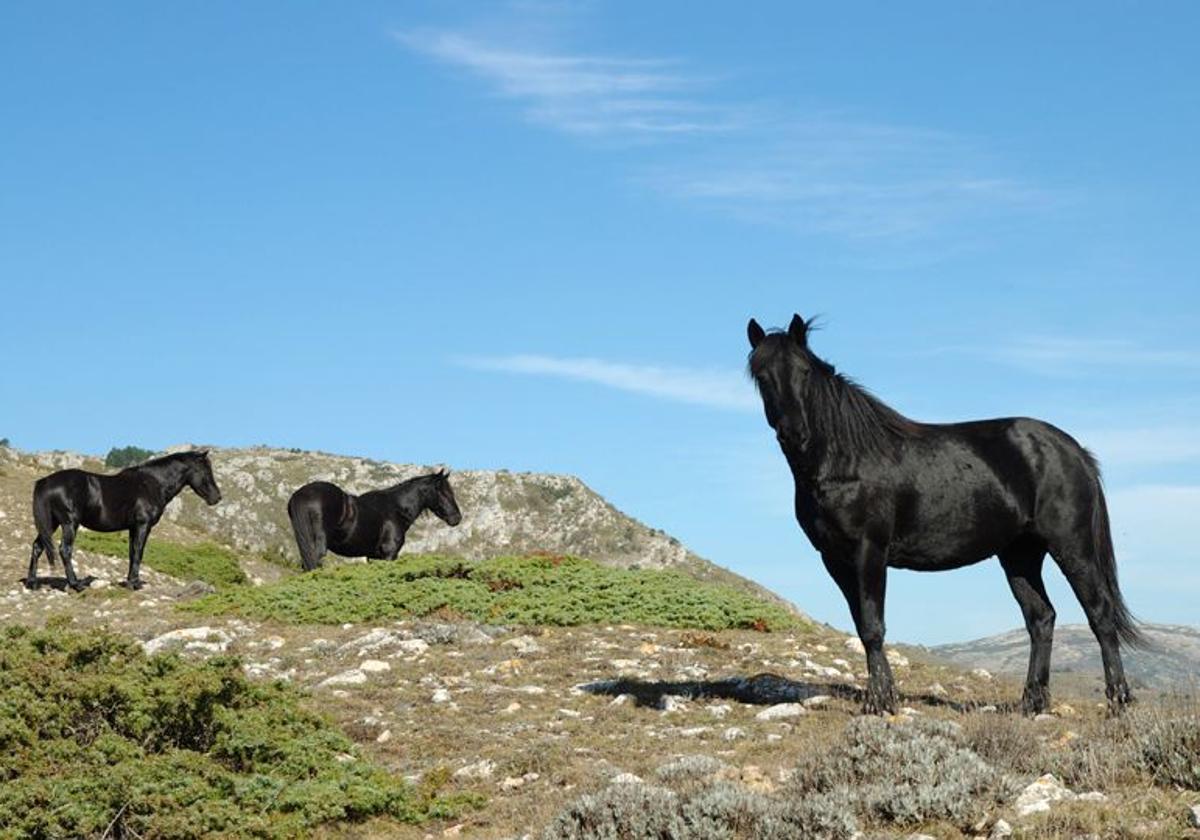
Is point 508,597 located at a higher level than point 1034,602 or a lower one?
lower

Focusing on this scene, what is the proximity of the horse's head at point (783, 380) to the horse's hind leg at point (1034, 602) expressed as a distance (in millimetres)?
2732

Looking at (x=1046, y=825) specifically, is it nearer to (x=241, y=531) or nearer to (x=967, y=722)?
(x=967, y=722)

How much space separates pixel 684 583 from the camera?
20047 millimetres

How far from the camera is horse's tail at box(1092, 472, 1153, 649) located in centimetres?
1157

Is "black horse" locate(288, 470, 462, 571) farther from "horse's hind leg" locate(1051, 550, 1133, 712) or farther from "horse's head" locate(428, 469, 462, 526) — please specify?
"horse's hind leg" locate(1051, 550, 1133, 712)

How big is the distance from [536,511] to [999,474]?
172ft

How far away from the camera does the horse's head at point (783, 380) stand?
427 inches

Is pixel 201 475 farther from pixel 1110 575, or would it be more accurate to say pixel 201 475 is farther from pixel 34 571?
pixel 1110 575

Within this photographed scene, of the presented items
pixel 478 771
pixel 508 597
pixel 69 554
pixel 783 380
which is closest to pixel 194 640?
pixel 508 597

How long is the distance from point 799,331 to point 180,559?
23.7 m

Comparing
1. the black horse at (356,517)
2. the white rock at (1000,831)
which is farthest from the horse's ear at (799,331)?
the black horse at (356,517)

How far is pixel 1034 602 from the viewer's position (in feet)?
39.4

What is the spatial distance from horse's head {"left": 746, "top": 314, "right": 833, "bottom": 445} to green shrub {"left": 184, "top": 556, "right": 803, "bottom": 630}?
7328 millimetres

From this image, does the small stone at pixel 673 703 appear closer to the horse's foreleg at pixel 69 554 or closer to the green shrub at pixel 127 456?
the horse's foreleg at pixel 69 554
